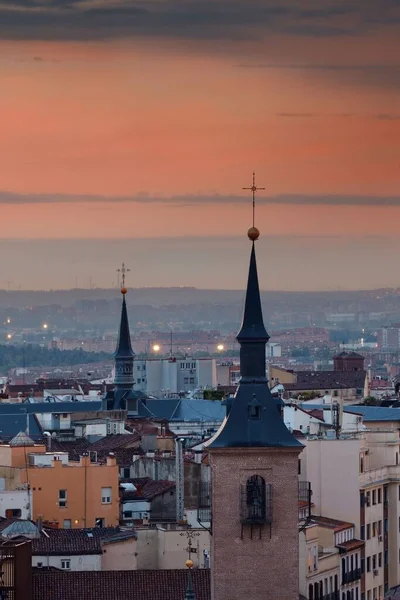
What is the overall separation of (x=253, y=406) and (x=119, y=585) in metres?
6.11

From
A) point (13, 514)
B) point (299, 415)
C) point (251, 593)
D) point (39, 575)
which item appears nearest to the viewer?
point (251, 593)

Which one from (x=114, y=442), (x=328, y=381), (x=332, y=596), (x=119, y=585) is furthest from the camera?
(x=328, y=381)

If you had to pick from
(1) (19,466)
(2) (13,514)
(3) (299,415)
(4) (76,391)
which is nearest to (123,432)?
(3) (299,415)

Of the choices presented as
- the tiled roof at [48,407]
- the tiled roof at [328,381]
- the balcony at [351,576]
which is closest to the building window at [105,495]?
the balcony at [351,576]

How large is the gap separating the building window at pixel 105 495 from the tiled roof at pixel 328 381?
3101 inches

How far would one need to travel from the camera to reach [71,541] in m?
60.9

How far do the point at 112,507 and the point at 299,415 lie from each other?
67.7 feet

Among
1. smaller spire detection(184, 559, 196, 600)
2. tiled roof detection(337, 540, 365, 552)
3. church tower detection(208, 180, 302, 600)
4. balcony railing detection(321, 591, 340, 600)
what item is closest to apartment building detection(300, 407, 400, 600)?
tiled roof detection(337, 540, 365, 552)

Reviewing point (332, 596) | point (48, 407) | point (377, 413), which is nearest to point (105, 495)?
point (332, 596)

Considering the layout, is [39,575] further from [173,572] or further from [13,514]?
[13,514]

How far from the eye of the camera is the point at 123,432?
103m

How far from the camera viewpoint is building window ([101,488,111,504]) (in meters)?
71.8

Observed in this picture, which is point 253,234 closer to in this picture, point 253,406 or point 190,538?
point 253,406

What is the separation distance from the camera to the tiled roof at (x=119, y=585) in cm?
5428
